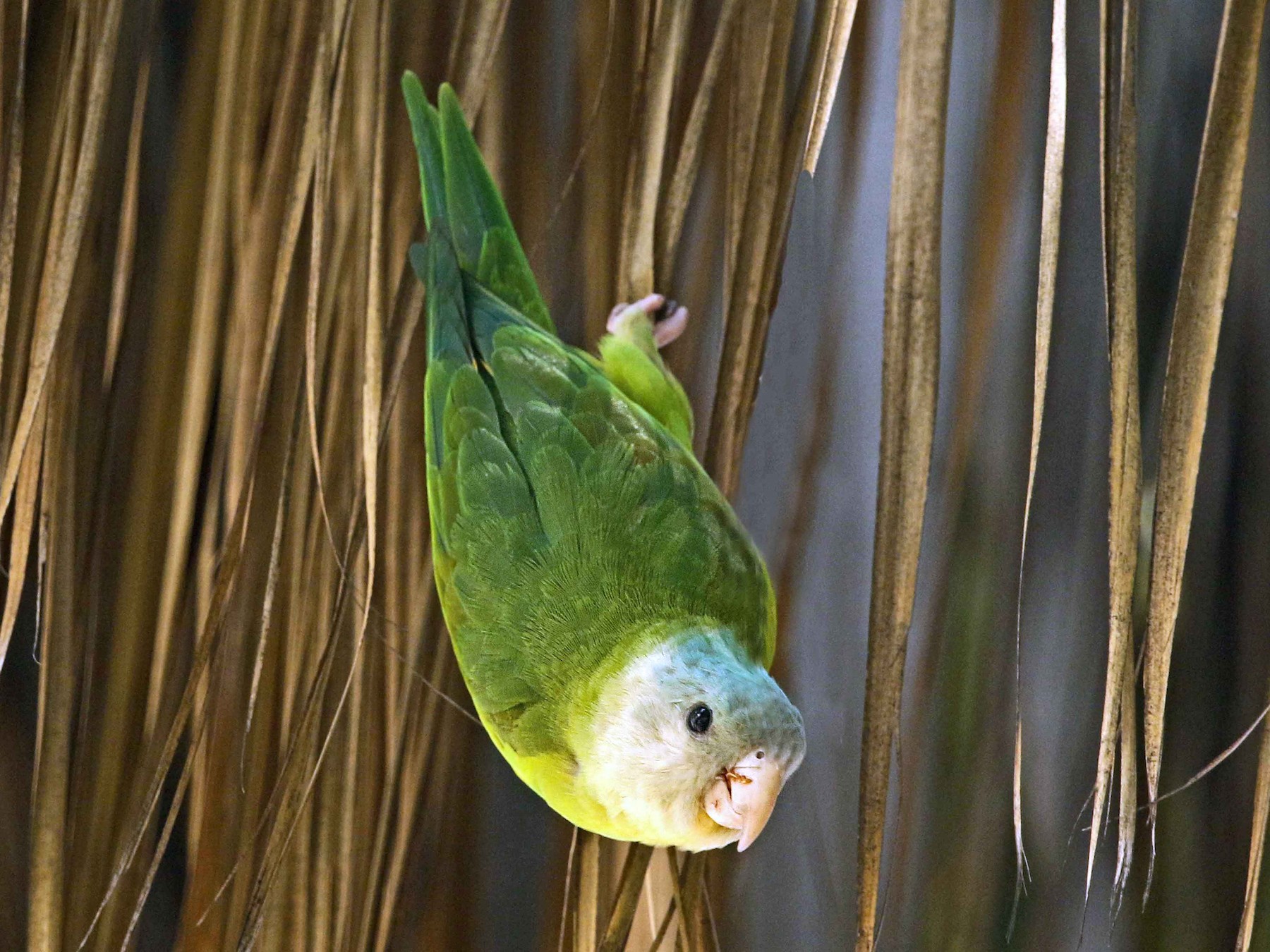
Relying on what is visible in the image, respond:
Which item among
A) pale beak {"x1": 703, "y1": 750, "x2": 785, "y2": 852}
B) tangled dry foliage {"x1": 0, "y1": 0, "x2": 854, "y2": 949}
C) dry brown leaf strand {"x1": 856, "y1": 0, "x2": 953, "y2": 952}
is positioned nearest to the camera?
pale beak {"x1": 703, "y1": 750, "x2": 785, "y2": 852}

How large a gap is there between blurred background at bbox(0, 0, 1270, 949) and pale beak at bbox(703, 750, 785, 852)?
0.27 metres

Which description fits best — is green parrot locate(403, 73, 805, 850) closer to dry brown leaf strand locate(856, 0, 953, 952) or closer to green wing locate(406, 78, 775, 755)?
green wing locate(406, 78, 775, 755)

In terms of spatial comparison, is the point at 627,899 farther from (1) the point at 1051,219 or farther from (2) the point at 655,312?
(1) the point at 1051,219

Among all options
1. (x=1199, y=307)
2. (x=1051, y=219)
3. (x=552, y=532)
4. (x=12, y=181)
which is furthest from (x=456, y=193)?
(x=1199, y=307)

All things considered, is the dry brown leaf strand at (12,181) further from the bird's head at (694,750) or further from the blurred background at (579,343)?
the bird's head at (694,750)

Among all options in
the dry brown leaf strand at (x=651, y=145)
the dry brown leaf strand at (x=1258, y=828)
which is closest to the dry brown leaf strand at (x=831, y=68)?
the dry brown leaf strand at (x=651, y=145)

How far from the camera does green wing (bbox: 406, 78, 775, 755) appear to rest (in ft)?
3.02

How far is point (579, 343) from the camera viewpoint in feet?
3.76

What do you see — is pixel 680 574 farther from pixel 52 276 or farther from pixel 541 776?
pixel 52 276

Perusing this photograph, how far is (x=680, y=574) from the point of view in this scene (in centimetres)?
93

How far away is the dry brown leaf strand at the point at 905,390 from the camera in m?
0.92

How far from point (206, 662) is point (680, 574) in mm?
507

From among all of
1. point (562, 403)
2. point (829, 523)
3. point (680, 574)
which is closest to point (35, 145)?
point (562, 403)

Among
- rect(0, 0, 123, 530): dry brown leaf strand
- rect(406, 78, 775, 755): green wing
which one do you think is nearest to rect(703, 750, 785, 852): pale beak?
rect(406, 78, 775, 755): green wing
